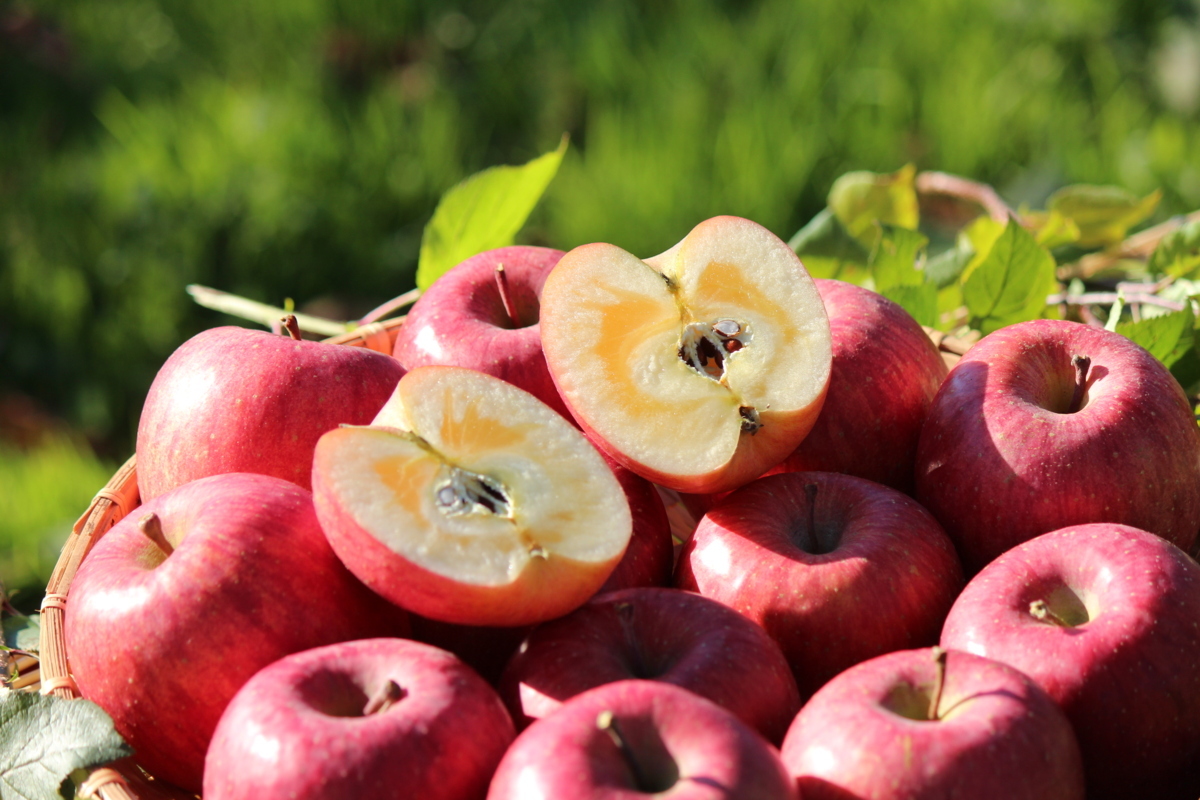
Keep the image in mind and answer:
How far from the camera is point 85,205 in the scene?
2504 mm

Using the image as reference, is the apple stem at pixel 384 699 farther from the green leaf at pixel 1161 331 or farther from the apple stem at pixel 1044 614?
the green leaf at pixel 1161 331

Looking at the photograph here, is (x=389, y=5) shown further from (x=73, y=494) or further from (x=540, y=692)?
(x=540, y=692)

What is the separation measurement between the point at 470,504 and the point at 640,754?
0.79 ft

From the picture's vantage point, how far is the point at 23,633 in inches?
45.2

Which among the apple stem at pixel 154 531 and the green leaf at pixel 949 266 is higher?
the apple stem at pixel 154 531

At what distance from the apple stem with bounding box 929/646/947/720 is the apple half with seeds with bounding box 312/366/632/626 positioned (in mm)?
227

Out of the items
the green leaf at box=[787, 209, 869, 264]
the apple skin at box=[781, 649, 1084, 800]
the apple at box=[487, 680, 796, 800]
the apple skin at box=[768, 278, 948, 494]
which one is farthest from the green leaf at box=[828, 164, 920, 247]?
the apple at box=[487, 680, 796, 800]

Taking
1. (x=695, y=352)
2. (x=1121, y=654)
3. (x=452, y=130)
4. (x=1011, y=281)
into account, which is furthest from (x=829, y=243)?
(x=452, y=130)

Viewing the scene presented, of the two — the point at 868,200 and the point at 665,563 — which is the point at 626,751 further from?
the point at 868,200

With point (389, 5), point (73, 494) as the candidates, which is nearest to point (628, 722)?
point (73, 494)

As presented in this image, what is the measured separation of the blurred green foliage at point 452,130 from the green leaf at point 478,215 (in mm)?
921

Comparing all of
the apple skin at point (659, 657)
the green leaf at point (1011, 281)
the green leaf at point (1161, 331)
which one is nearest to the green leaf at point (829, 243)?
the green leaf at point (1011, 281)

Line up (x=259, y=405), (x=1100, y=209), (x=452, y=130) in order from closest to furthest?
(x=259, y=405) < (x=1100, y=209) < (x=452, y=130)

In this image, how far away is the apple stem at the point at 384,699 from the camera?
0.69 metres
